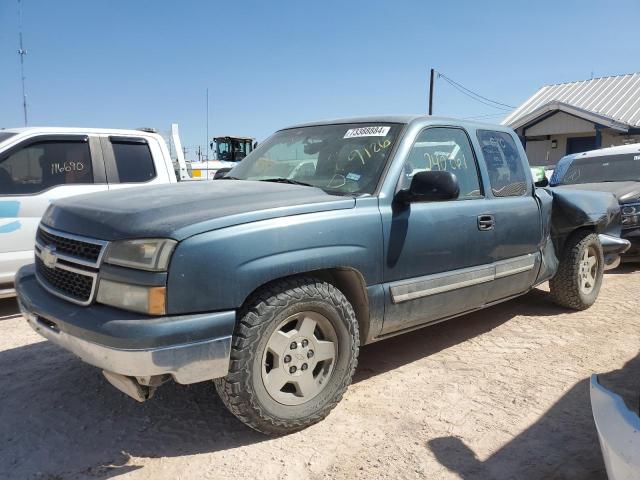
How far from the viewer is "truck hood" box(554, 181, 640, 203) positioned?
715cm

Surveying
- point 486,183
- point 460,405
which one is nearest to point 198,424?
point 460,405

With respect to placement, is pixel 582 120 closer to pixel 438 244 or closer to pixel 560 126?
pixel 560 126

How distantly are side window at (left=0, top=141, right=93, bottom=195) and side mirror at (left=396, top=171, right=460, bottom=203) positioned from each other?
3.97m

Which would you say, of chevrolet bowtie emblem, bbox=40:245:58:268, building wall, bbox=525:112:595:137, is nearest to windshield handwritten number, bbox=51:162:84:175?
chevrolet bowtie emblem, bbox=40:245:58:268

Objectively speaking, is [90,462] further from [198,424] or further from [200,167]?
[200,167]

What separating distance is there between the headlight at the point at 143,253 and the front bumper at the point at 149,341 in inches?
9.0

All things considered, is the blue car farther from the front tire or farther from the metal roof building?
the metal roof building

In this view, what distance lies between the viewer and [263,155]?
4.18 metres

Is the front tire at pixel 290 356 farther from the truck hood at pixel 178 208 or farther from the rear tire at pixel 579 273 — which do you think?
the rear tire at pixel 579 273

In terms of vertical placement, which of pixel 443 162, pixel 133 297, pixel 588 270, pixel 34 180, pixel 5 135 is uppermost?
pixel 5 135

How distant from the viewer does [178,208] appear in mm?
2660

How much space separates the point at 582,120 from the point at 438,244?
1953 cm

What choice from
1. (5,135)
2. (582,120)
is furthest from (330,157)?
(582,120)

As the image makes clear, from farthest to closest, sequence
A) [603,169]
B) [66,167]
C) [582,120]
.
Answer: [582,120]
[603,169]
[66,167]
